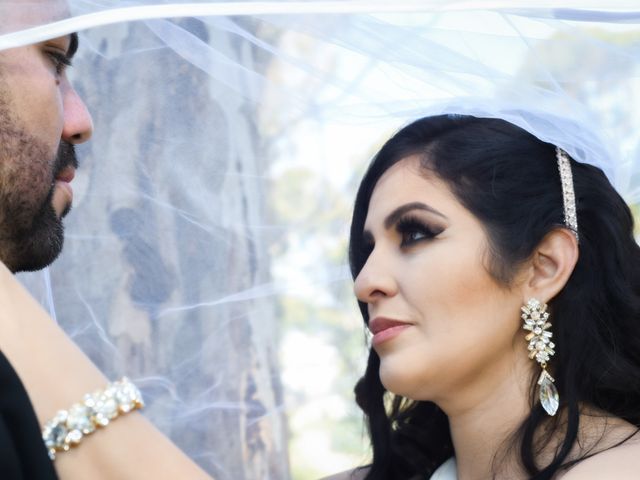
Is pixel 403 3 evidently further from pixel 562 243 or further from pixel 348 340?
pixel 348 340

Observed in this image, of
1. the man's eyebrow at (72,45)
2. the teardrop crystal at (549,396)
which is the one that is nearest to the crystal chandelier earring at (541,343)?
the teardrop crystal at (549,396)

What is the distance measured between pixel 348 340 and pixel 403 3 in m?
2.01

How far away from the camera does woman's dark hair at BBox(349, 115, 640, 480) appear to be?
2.82 m

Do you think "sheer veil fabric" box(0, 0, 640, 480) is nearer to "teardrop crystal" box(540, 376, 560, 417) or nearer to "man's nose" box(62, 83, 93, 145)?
"man's nose" box(62, 83, 93, 145)

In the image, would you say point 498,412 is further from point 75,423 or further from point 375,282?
point 75,423

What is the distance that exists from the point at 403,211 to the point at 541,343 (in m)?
0.59

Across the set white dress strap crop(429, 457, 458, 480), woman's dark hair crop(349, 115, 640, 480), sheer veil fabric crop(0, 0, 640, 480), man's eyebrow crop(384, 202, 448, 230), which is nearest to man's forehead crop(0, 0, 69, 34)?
sheer veil fabric crop(0, 0, 640, 480)

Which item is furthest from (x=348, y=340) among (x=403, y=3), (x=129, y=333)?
(x=403, y=3)

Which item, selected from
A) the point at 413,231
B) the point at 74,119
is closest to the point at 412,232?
the point at 413,231

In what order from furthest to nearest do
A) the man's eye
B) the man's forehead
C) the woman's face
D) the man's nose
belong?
1. the woman's face
2. the man's nose
3. the man's eye
4. the man's forehead

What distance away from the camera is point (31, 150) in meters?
2.32

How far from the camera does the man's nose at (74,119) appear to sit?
251 cm

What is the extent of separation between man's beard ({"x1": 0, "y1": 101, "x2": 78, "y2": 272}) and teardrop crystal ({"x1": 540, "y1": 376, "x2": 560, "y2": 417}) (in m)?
1.52

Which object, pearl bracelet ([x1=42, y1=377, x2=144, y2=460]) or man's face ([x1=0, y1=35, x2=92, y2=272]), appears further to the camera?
man's face ([x1=0, y1=35, x2=92, y2=272])
